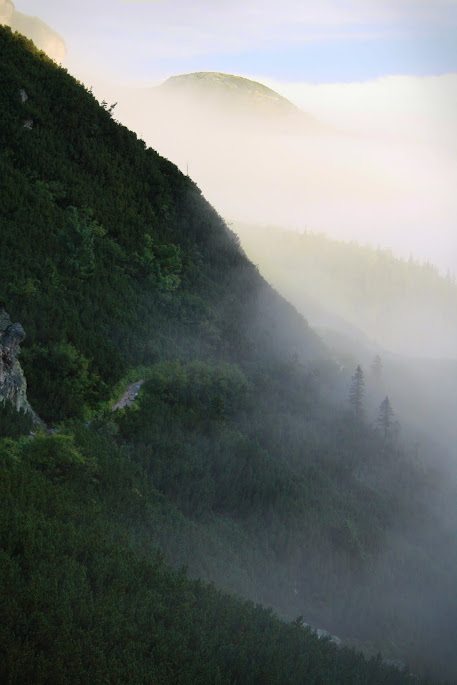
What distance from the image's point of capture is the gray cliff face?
18.6m

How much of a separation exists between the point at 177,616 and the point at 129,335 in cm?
1488

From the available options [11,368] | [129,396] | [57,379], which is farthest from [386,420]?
[11,368]

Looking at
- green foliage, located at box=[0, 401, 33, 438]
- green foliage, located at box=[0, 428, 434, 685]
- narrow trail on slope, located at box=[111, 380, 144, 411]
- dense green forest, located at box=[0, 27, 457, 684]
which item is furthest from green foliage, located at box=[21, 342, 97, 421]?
green foliage, located at box=[0, 428, 434, 685]

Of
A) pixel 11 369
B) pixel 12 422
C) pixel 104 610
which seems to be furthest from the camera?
pixel 11 369

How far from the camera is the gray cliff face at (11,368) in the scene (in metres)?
18.6

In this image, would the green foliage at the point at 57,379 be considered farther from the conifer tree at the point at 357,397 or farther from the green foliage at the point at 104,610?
the conifer tree at the point at 357,397

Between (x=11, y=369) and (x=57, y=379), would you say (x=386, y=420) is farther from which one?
(x=11, y=369)

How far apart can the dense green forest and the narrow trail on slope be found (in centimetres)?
38

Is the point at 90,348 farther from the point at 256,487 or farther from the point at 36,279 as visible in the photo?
the point at 256,487

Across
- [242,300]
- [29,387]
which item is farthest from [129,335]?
[242,300]

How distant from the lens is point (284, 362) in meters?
37.9

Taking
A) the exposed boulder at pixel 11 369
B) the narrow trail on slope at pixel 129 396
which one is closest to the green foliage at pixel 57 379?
the exposed boulder at pixel 11 369

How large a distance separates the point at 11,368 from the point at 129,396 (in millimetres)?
6427

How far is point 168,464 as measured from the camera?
938 inches
